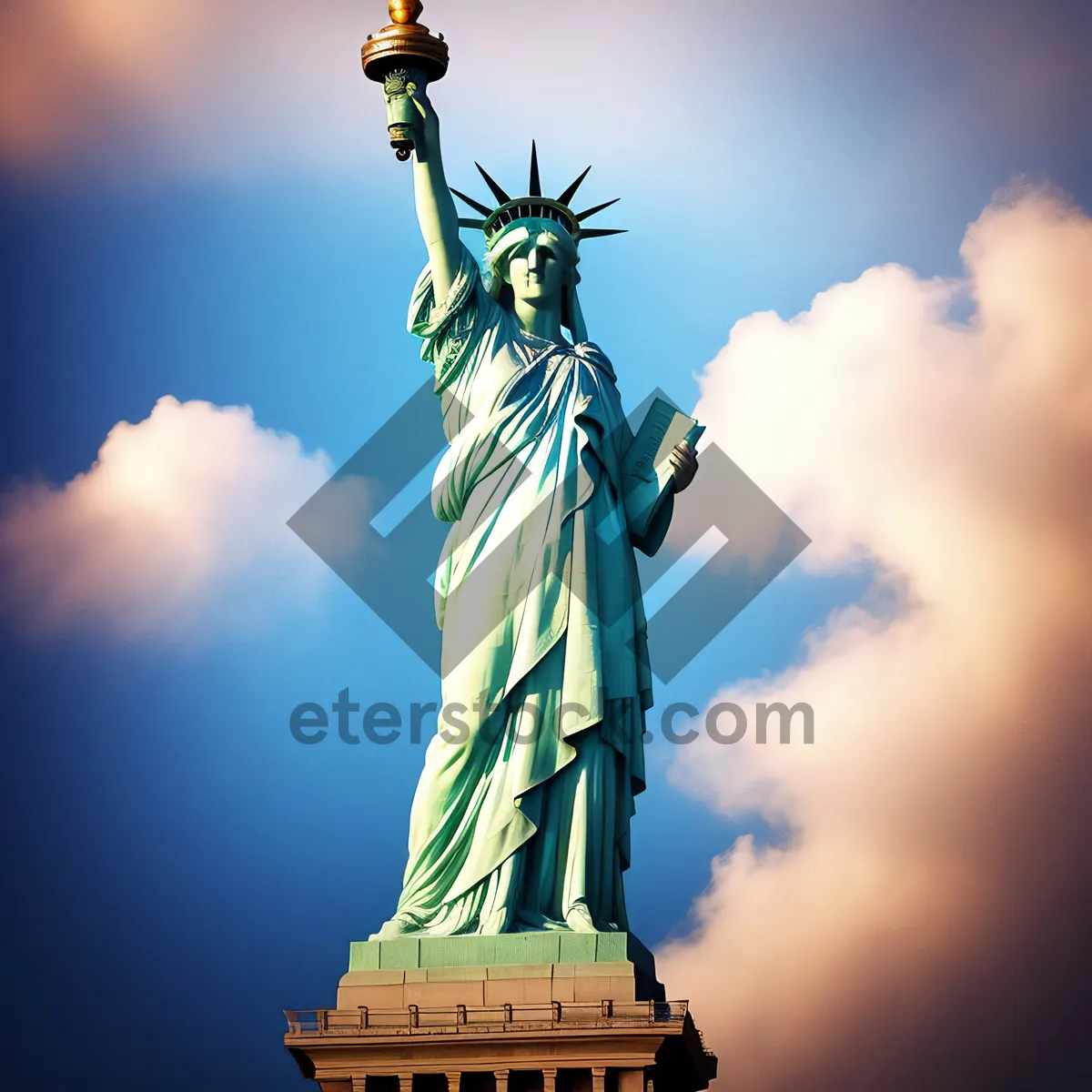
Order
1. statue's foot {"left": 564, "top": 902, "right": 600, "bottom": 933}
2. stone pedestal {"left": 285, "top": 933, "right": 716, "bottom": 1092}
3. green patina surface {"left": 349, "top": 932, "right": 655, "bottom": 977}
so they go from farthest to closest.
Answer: statue's foot {"left": 564, "top": 902, "right": 600, "bottom": 933}, green patina surface {"left": 349, "top": 932, "right": 655, "bottom": 977}, stone pedestal {"left": 285, "top": 933, "right": 716, "bottom": 1092}

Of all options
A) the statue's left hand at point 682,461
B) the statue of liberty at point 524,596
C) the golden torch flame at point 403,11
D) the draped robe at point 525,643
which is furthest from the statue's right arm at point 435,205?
the statue's left hand at point 682,461

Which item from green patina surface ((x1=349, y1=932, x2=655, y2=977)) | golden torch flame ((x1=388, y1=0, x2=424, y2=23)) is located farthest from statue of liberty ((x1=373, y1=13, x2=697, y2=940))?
golden torch flame ((x1=388, y1=0, x2=424, y2=23))

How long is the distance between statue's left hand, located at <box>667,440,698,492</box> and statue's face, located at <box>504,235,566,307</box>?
1.89 meters

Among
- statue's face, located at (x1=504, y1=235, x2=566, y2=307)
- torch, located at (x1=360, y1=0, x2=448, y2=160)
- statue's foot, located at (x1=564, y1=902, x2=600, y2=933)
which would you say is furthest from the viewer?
statue's face, located at (x1=504, y1=235, x2=566, y2=307)

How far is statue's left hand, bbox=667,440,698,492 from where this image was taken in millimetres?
19094

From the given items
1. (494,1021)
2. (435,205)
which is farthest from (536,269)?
(494,1021)

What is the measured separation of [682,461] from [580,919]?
4222 mm

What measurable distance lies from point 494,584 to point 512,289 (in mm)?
3061

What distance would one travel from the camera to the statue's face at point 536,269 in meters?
19.7

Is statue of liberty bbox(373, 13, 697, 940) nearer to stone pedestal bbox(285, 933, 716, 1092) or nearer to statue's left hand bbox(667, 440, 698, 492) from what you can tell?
statue's left hand bbox(667, 440, 698, 492)

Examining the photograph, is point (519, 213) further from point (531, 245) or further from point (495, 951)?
point (495, 951)

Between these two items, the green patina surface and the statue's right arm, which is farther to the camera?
the statue's right arm

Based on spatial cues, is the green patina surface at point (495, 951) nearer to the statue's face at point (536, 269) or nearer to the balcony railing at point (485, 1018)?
the balcony railing at point (485, 1018)

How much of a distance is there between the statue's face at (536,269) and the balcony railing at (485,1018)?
6.51 m
